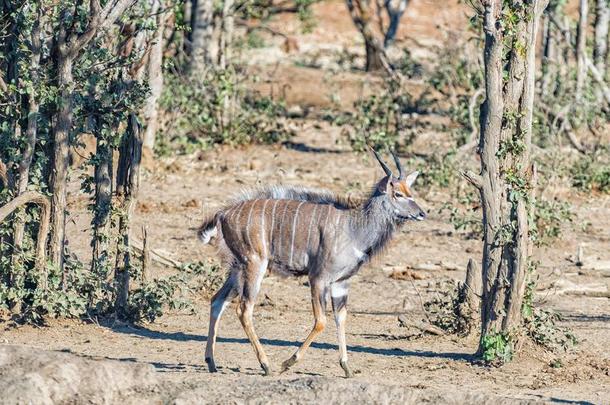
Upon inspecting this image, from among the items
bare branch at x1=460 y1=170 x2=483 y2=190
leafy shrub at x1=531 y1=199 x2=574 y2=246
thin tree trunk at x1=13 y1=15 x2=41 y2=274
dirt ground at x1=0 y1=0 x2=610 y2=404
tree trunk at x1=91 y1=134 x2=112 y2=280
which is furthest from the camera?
leafy shrub at x1=531 y1=199 x2=574 y2=246

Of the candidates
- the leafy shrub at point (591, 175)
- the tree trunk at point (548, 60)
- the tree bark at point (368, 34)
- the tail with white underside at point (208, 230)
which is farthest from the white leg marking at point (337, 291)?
the tree bark at point (368, 34)

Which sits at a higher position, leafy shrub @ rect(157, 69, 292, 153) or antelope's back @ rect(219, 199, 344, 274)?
leafy shrub @ rect(157, 69, 292, 153)

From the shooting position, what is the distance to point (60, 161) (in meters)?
10.1

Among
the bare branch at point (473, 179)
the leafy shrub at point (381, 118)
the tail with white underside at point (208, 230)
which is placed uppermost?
the leafy shrub at point (381, 118)

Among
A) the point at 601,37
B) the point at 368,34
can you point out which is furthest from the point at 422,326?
the point at 368,34

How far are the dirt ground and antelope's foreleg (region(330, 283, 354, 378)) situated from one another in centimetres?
14

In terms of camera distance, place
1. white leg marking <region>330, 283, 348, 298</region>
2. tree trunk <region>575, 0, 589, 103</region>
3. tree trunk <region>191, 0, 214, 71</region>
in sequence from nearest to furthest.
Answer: white leg marking <region>330, 283, 348, 298</region> < tree trunk <region>575, 0, 589, 103</region> < tree trunk <region>191, 0, 214, 71</region>

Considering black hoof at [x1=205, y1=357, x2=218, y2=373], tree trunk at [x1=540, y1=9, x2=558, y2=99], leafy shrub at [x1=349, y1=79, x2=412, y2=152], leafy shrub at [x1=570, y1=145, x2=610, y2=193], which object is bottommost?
black hoof at [x1=205, y1=357, x2=218, y2=373]

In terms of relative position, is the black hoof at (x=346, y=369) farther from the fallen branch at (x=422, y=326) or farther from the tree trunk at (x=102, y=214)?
the tree trunk at (x=102, y=214)

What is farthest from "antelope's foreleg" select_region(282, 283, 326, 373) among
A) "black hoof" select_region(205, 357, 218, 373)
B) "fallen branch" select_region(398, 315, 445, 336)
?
"fallen branch" select_region(398, 315, 445, 336)

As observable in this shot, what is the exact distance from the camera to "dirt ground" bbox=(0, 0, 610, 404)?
7.89 m

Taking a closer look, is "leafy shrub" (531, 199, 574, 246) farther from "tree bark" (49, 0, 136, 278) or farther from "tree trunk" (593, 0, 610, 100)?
"tree trunk" (593, 0, 610, 100)

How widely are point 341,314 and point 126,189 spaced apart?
2288 mm

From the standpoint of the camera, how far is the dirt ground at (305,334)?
7.89 m
